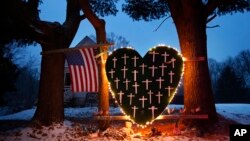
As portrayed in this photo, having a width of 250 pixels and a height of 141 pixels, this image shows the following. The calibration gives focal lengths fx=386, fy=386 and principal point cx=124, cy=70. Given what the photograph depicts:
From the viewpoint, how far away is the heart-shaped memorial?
1012cm

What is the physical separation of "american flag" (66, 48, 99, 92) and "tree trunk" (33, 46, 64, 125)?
2.15 meters

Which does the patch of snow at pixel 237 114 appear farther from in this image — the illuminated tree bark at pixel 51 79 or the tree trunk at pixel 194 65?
the illuminated tree bark at pixel 51 79

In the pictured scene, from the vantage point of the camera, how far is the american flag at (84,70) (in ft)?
36.8

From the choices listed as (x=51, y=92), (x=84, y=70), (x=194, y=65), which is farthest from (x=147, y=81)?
(x=51, y=92)

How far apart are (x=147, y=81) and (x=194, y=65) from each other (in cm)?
194

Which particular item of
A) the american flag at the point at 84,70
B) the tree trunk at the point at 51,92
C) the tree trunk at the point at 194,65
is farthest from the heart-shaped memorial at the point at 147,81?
the tree trunk at the point at 51,92

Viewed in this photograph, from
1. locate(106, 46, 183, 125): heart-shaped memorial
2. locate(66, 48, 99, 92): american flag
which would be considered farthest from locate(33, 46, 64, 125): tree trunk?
locate(106, 46, 183, 125): heart-shaped memorial

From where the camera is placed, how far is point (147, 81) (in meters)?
10.2

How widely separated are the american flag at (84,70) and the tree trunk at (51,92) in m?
2.15

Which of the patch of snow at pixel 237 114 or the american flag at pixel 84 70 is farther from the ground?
the american flag at pixel 84 70

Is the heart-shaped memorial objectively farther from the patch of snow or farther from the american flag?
the patch of snow

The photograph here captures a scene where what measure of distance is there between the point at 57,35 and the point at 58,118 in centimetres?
292

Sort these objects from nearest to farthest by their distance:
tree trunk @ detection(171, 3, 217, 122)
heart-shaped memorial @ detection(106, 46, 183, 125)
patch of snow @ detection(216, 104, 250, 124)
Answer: heart-shaped memorial @ detection(106, 46, 183, 125) < tree trunk @ detection(171, 3, 217, 122) < patch of snow @ detection(216, 104, 250, 124)

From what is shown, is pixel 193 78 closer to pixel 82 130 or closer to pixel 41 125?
pixel 82 130
